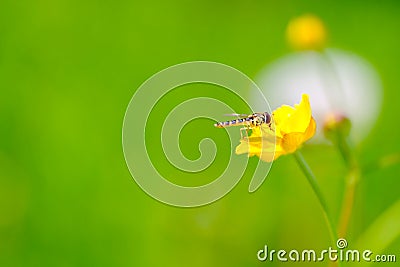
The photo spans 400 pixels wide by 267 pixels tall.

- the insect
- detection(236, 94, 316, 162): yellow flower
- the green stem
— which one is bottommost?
the green stem

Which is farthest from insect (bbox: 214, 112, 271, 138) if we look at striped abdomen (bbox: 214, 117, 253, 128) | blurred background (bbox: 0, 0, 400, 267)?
blurred background (bbox: 0, 0, 400, 267)

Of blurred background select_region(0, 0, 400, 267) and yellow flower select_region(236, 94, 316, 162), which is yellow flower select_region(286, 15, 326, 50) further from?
yellow flower select_region(236, 94, 316, 162)

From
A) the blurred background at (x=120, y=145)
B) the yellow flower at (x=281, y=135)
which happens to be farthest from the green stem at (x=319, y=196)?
the blurred background at (x=120, y=145)

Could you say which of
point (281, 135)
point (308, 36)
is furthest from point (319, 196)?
point (308, 36)

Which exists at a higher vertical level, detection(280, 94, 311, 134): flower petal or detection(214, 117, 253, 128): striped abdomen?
detection(214, 117, 253, 128): striped abdomen

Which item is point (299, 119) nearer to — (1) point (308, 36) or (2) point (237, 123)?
(2) point (237, 123)

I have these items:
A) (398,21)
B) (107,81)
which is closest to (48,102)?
(107,81)

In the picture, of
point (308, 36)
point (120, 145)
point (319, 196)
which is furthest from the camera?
point (120, 145)
